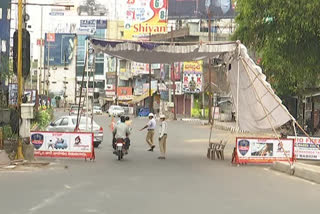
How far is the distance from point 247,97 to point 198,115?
51757mm

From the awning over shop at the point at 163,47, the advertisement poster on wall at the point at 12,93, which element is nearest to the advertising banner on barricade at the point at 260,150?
the awning over shop at the point at 163,47

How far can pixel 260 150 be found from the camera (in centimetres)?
1794

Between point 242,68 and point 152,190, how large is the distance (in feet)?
29.6

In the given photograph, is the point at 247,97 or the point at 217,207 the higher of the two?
the point at 247,97

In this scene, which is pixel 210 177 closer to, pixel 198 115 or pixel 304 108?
pixel 304 108

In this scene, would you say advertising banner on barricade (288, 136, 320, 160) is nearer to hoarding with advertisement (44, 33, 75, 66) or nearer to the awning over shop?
the awning over shop

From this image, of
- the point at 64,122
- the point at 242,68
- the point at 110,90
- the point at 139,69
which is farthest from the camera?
the point at 110,90

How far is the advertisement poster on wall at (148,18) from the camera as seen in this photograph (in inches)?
3511

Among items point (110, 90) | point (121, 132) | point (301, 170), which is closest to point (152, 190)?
point (301, 170)

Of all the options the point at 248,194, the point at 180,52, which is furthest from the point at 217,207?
the point at 180,52

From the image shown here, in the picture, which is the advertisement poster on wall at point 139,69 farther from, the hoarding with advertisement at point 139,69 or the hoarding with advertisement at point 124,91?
the hoarding with advertisement at point 124,91

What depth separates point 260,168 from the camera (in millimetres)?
17156

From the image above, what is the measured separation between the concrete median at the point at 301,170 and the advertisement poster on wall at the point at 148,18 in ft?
237

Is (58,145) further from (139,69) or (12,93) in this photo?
(139,69)
